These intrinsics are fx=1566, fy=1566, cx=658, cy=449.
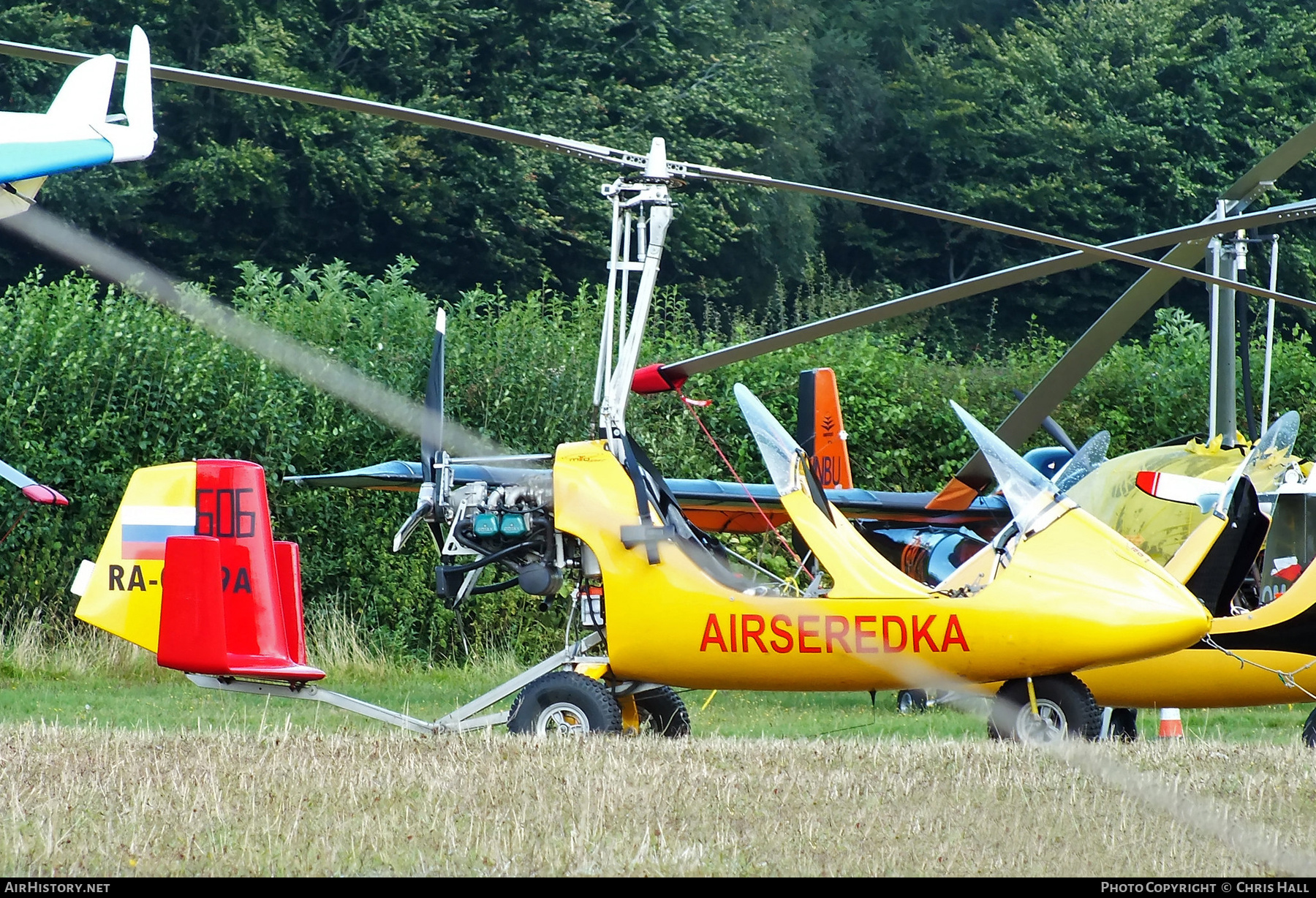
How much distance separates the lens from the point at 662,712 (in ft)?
26.0

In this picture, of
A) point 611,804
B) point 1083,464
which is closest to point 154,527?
point 611,804

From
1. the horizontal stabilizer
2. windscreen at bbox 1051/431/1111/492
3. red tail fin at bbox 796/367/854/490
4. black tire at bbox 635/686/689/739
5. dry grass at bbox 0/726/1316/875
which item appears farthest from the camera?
red tail fin at bbox 796/367/854/490

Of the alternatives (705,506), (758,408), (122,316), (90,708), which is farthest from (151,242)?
(758,408)

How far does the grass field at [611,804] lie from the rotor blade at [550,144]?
200cm

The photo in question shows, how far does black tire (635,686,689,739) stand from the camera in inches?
311

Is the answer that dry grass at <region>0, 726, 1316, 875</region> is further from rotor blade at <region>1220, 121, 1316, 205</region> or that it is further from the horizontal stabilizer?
rotor blade at <region>1220, 121, 1316, 205</region>

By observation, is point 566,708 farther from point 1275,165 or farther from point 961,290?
point 1275,165

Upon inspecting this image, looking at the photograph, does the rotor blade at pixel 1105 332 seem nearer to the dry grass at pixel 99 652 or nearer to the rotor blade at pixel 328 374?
the rotor blade at pixel 328 374

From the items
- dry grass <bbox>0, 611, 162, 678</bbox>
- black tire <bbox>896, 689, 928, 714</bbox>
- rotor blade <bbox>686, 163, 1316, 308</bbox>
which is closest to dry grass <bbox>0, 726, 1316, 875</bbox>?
rotor blade <bbox>686, 163, 1316, 308</bbox>

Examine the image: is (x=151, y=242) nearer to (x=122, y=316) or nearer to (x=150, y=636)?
(x=122, y=316)

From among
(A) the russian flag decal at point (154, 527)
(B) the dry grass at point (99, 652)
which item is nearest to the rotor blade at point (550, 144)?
(A) the russian flag decal at point (154, 527)

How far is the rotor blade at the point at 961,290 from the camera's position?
617 cm

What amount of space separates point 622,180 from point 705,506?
240 cm

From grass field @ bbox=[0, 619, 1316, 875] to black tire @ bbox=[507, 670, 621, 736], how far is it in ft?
0.68
